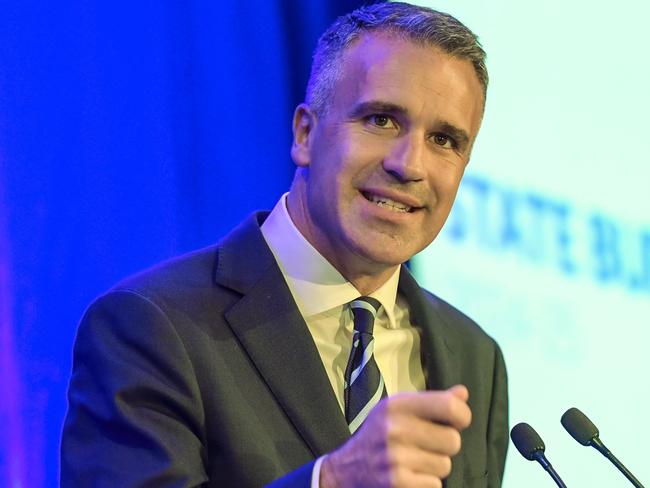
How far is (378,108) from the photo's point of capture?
203 centimetres

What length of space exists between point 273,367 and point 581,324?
4.26 feet

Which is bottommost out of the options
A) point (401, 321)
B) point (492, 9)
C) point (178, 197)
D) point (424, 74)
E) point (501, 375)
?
point (501, 375)

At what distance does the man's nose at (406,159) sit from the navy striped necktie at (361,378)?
1.01 ft

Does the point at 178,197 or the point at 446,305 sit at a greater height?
the point at 178,197

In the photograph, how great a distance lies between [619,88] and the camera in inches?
117

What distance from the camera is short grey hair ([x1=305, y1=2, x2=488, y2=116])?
2092 mm

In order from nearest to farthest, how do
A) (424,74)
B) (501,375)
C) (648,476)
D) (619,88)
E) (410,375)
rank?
(424,74)
(410,375)
(501,375)
(648,476)
(619,88)

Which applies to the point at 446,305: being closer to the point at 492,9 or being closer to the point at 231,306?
the point at 231,306

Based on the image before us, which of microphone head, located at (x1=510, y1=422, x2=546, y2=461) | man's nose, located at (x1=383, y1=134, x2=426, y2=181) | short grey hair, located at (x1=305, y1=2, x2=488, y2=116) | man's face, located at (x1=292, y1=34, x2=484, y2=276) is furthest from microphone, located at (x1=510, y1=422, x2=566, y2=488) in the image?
short grey hair, located at (x1=305, y1=2, x2=488, y2=116)

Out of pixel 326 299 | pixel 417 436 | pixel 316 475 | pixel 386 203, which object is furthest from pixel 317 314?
pixel 417 436

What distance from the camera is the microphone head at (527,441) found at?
180cm

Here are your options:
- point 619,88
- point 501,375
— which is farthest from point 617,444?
point 619,88

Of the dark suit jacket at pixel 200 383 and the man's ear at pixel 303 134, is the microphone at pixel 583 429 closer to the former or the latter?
the dark suit jacket at pixel 200 383

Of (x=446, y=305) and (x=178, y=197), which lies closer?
(x=446, y=305)
